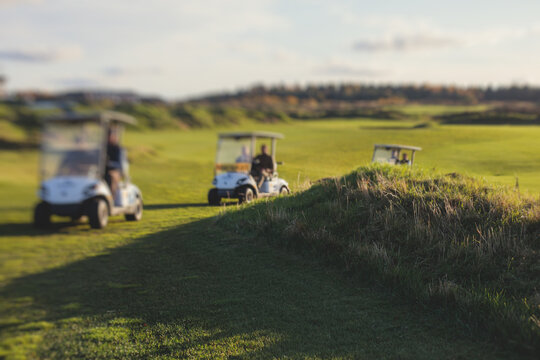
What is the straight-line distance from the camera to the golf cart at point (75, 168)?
2510 mm

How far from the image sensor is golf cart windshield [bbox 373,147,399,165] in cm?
1220

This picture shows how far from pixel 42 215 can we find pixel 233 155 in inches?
415

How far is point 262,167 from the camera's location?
15.2 meters

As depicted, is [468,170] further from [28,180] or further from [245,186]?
[28,180]

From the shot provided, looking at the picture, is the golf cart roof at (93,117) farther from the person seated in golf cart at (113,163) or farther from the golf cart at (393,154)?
the golf cart at (393,154)

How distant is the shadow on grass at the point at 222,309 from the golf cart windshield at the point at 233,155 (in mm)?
2028

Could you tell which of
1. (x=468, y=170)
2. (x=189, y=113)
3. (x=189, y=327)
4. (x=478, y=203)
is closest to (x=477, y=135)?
(x=468, y=170)

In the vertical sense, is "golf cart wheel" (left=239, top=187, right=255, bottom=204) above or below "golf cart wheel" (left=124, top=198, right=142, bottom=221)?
below

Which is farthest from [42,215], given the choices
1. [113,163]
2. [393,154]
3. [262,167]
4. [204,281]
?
[262,167]

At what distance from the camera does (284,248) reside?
12273 mm

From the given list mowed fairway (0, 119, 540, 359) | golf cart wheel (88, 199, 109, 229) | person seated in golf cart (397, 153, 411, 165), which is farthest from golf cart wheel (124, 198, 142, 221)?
person seated in golf cart (397, 153, 411, 165)

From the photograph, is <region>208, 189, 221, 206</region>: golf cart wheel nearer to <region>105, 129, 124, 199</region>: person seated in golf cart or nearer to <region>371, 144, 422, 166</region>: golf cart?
<region>371, 144, 422, 166</region>: golf cart

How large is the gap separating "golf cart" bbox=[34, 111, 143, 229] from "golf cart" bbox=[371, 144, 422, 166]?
960cm

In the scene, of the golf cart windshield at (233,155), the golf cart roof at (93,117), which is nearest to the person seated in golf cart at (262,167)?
the golf cart windshield at (233,155)
